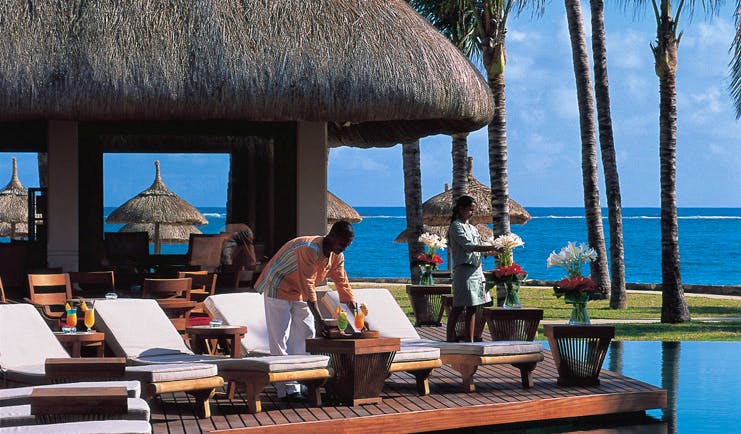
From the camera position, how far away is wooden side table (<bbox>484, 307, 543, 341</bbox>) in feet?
33.1

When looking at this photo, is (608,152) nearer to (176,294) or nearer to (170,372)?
(176,294)

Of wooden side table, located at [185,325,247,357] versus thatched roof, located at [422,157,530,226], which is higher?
thatched roof, located at [422,157,530,226]

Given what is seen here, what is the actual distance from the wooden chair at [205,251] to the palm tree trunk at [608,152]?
310 inches

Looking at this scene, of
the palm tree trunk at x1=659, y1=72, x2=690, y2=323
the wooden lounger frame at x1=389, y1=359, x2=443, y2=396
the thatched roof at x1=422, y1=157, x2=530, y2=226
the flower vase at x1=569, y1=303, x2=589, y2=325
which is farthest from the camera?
the thatched roof at x1=422, y1=157, x2=530, y2=226

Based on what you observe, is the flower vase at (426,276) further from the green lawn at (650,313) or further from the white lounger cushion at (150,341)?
the white lounger cushion at (150,341)

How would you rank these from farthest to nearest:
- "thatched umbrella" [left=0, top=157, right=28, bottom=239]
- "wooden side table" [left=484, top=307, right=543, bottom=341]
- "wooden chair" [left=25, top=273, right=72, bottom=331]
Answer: "thatched umbrella" [left=0, top=157, right=28, bottom=239], "wooden side table" [left=484, top=307, right=543, bottom=341], "wooden chair" [left=25, top=273, right=72, bottom=331]

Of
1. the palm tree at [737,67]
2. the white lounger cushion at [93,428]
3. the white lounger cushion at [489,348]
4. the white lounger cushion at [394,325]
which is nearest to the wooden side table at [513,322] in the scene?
the white lounger cushion at [394,325]

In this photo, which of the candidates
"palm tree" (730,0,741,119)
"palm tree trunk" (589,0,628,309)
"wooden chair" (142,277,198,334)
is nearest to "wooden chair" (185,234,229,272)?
"wooden chair" (142,277,198,334)

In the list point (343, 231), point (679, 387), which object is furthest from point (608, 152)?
point (343, 231)

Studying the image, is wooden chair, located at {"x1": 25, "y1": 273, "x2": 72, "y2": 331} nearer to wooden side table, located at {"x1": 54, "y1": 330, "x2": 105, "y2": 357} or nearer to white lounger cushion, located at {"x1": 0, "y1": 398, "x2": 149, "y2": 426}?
wooden side table, located at {"x1": 54, "y1": 330, "x2": 105, "y2": 357}

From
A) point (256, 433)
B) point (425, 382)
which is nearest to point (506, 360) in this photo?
point (425, 382)

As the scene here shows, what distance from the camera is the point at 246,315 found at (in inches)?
339

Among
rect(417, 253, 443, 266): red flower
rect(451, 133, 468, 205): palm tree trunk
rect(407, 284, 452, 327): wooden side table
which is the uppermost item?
rect(451, 133, 468, 205): palm tree trunk

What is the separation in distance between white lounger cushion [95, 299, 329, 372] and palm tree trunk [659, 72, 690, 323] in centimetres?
823
